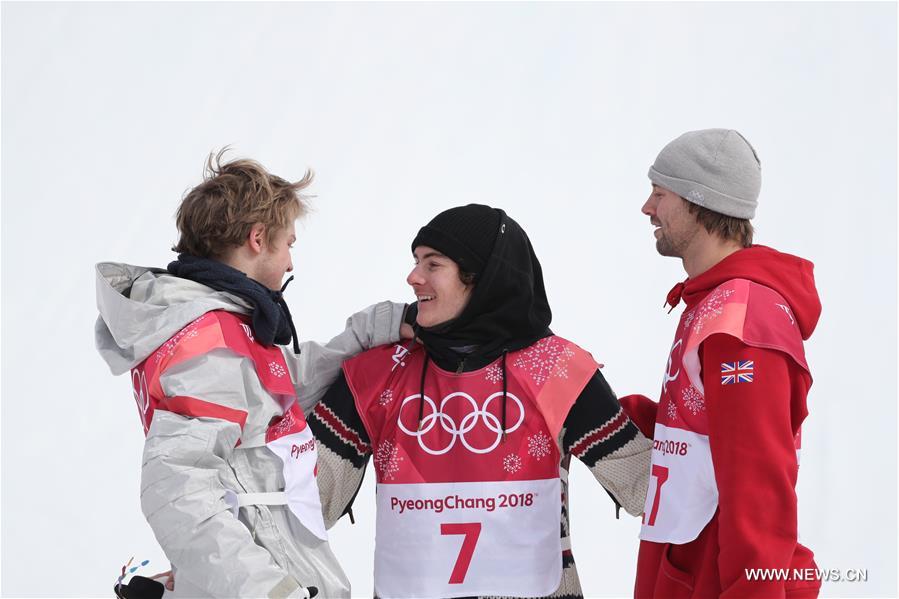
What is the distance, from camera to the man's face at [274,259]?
2373mm

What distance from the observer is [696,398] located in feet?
7.41

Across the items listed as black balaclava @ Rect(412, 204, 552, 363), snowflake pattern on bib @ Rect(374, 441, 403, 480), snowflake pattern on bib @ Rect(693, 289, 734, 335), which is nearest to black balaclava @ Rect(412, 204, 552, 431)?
black balaclava @ Rect(412, 204, 552, 363)

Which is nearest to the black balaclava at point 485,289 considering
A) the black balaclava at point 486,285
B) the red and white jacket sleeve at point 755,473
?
the black balaclava at point 486,285

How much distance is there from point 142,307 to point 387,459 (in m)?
0.70

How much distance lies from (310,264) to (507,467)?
3061 mm

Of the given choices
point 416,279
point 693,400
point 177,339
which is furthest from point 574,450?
point 177,339

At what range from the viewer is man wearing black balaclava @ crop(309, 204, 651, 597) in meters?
2.44

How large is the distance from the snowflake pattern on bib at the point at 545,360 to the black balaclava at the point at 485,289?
3cm

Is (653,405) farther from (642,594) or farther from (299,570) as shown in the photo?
(299,570)

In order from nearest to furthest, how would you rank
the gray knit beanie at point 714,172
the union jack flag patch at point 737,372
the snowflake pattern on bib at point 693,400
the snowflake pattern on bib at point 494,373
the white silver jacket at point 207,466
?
1. the white silver jacket at point 207,466
2. the union jack flag patch at point 737,372
3. the snowflake pattern on bib at point 693,400
4. the gray knit beanie at point 714,172
5. the snowflake pattern on bib at point 494,373

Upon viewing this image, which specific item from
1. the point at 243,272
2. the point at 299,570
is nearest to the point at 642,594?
the point at 299,570

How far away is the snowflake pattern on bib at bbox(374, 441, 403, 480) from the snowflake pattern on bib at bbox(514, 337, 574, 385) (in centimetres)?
36

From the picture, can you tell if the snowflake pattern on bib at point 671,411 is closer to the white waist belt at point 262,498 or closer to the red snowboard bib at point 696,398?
the red snowboard bib at point 696,398

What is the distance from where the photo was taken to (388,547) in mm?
2484
